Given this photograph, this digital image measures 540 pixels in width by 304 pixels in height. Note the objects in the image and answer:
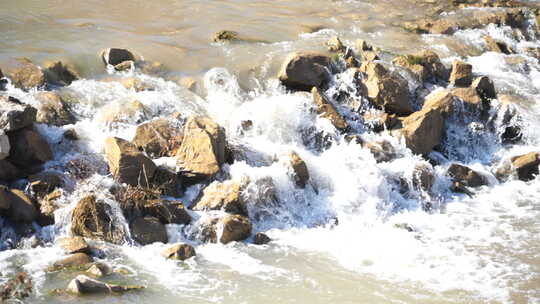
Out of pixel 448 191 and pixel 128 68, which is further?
pixel 128 68

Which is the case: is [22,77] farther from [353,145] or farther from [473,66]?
[473,66]

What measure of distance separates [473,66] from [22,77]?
360 inches

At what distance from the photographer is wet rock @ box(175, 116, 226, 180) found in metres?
9.41

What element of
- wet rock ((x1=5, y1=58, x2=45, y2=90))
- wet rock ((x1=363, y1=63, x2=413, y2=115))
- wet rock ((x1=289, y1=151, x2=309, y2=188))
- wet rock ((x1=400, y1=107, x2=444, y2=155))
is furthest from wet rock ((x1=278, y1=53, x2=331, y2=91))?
wet rock ((x1=5, y1=58, x2=45, y2=90))

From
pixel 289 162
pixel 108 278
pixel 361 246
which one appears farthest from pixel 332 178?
pixel 108 278

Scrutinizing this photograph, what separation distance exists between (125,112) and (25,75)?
187 centimetres

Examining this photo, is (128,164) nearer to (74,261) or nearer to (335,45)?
(74,261)

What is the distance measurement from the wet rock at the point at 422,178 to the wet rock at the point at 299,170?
183cm

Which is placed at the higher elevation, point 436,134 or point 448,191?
point 436,134

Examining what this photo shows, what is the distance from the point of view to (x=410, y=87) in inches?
486

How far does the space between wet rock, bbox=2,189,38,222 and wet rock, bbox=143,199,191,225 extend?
143 centimetres

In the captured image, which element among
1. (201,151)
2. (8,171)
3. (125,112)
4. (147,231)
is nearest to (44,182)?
(8,171)

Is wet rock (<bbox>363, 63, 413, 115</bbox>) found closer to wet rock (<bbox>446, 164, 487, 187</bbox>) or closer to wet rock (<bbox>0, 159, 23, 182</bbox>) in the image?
wet rock (<bbox>446, 164, 487, 187</bbox>)

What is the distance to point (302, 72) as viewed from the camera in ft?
38.4
